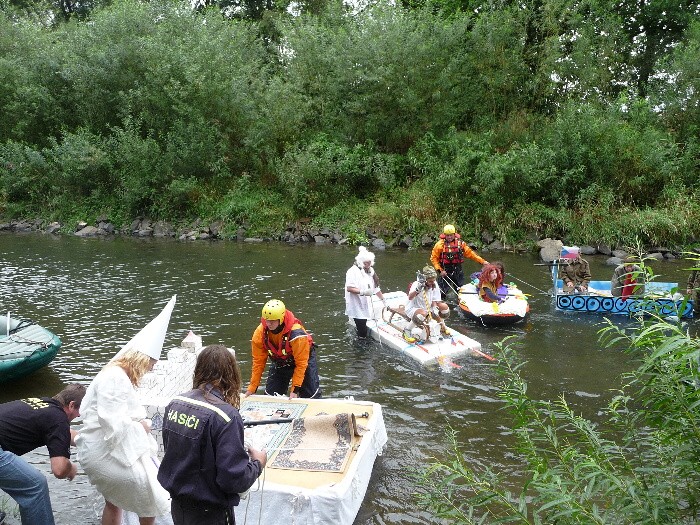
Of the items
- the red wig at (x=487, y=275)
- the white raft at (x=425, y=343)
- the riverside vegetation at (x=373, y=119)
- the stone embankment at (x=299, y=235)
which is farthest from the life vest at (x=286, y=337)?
the riverside vegetation at (x=373, y=119)

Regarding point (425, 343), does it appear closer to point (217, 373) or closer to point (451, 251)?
point (451, 251)

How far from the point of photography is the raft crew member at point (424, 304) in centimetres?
1000

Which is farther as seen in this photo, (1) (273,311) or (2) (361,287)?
(2) (361,287)

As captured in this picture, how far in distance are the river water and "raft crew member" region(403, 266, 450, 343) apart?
2.09 ft

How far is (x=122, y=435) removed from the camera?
13.9 ft

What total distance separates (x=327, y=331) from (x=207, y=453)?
837cm

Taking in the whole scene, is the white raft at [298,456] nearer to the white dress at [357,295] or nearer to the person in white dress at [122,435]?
the person in white dress at [122,435]

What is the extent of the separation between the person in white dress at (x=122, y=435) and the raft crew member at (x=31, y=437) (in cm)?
16

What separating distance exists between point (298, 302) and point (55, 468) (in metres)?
9.68

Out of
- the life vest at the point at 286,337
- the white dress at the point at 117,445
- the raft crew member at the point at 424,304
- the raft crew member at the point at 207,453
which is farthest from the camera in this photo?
the raft crew member at the point at 424,304

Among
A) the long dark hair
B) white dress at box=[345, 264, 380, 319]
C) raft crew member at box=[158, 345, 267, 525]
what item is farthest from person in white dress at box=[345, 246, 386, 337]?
raft crew member at box=[158, 345, 267, 525]

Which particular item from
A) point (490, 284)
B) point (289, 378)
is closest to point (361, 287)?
point (490, 284)

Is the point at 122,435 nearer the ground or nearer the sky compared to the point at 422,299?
nearer the sky

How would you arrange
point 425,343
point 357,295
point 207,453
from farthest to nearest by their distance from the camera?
1. point 357,295
2. point 425,343
3. point 207,453
